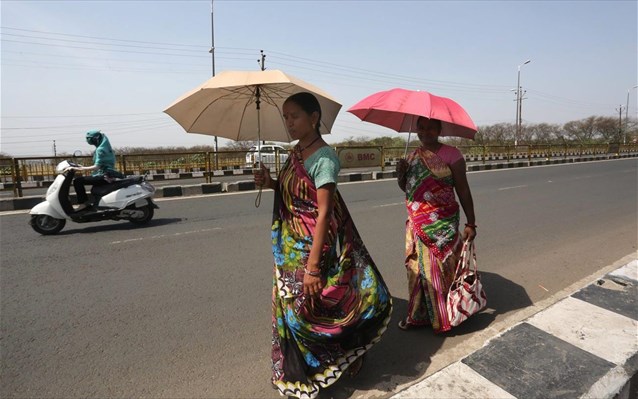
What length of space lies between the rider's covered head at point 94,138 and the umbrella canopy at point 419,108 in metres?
4.67

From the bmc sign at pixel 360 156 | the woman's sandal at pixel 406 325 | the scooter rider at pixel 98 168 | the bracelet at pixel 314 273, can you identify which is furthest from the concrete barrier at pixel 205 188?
the bracelet at pixel 314 273

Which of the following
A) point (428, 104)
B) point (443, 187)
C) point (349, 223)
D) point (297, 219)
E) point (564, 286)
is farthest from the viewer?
point (564, 286)

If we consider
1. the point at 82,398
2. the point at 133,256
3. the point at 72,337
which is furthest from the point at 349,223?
the point at 133,256

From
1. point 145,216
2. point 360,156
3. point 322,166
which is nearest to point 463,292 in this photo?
point 322,166

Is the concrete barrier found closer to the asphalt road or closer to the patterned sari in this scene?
the asphalt road

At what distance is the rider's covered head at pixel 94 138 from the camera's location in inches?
225

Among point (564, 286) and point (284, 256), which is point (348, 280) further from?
point (564, 286)

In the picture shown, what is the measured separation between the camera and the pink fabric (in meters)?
2.50

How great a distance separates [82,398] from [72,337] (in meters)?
0.78

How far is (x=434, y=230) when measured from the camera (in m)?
2.54

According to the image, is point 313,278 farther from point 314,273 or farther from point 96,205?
point 96,205

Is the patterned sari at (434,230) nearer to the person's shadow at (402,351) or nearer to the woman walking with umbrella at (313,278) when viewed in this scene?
the person's shadow at (402,351)

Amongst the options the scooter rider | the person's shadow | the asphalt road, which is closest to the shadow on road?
the asphalt road

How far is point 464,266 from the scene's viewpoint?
2.57 m
